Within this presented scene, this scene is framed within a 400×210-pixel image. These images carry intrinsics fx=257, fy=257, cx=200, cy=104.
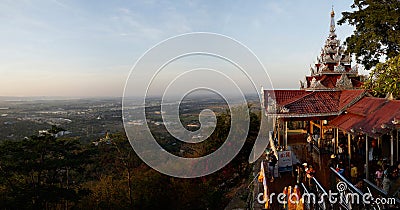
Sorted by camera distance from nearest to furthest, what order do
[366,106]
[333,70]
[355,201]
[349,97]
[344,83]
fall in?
[355,201]
[366,106]
[349,97]
[344,83]
[333,70]

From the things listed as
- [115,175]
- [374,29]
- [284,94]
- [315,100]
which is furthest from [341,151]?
[115,175]

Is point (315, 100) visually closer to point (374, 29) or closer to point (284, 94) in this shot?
point (284, 94)

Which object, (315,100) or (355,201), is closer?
(355,201)

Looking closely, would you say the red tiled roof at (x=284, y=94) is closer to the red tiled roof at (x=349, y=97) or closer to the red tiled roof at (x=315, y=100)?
the red tiled roof at (x=315, y=100)

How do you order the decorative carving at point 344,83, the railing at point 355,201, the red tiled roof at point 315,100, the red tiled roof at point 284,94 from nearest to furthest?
the railing at point 355,201
the red tiled roof at point 315,100
the red tiled roof at point 284,94
the decorative carving at point 344,83

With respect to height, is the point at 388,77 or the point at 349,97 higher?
the point at 388,77

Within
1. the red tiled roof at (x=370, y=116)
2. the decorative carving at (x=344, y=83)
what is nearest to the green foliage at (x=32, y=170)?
the red tiled roof at (x=370, y=116)

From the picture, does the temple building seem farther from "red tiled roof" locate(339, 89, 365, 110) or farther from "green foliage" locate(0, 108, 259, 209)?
"green foliage" locate(0, 108, 259, 209)

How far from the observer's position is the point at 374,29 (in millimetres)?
16109

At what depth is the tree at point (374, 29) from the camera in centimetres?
1508

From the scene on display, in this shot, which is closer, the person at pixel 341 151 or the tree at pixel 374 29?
the person at pixel 341 151

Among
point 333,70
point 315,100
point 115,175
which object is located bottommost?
point 115,175

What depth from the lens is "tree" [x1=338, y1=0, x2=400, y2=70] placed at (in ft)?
49.5

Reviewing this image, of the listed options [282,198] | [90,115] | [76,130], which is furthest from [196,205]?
[90,115]
